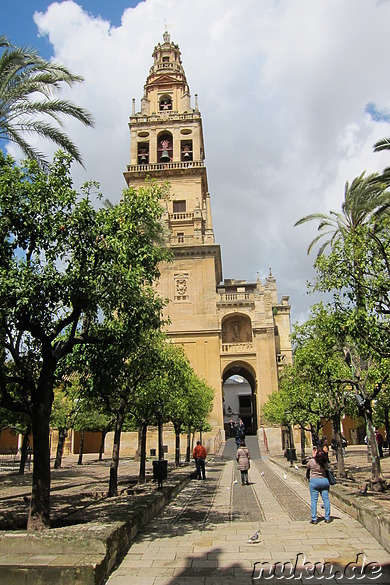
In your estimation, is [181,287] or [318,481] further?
[181,287]

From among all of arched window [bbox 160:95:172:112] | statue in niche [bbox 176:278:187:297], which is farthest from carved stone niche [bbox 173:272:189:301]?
arched window [bbox 160:95:172:112]

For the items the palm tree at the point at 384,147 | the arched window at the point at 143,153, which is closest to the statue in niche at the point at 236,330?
the arched window at the point at 143,153

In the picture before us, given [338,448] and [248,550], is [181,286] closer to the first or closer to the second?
[338,448]

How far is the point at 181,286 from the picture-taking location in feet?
143

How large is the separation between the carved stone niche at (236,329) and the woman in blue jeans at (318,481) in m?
36.1

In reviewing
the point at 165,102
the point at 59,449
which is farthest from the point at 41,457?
the point at 165,102

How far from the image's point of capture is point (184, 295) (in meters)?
43.3

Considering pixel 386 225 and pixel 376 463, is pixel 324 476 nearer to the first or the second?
pixel 376 463

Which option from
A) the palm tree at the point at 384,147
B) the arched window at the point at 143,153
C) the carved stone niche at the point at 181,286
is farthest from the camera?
the arched window at the point at 143,153

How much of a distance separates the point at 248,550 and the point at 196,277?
37.1 metres

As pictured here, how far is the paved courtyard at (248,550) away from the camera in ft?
18.6

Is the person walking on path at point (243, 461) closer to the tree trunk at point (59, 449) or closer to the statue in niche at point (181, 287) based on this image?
the tree trunk at point (59, 449)

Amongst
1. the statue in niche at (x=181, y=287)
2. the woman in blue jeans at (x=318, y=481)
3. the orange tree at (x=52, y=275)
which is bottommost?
the woman in blue jeans at (x=318, y=481)

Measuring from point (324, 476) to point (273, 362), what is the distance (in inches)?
1325
